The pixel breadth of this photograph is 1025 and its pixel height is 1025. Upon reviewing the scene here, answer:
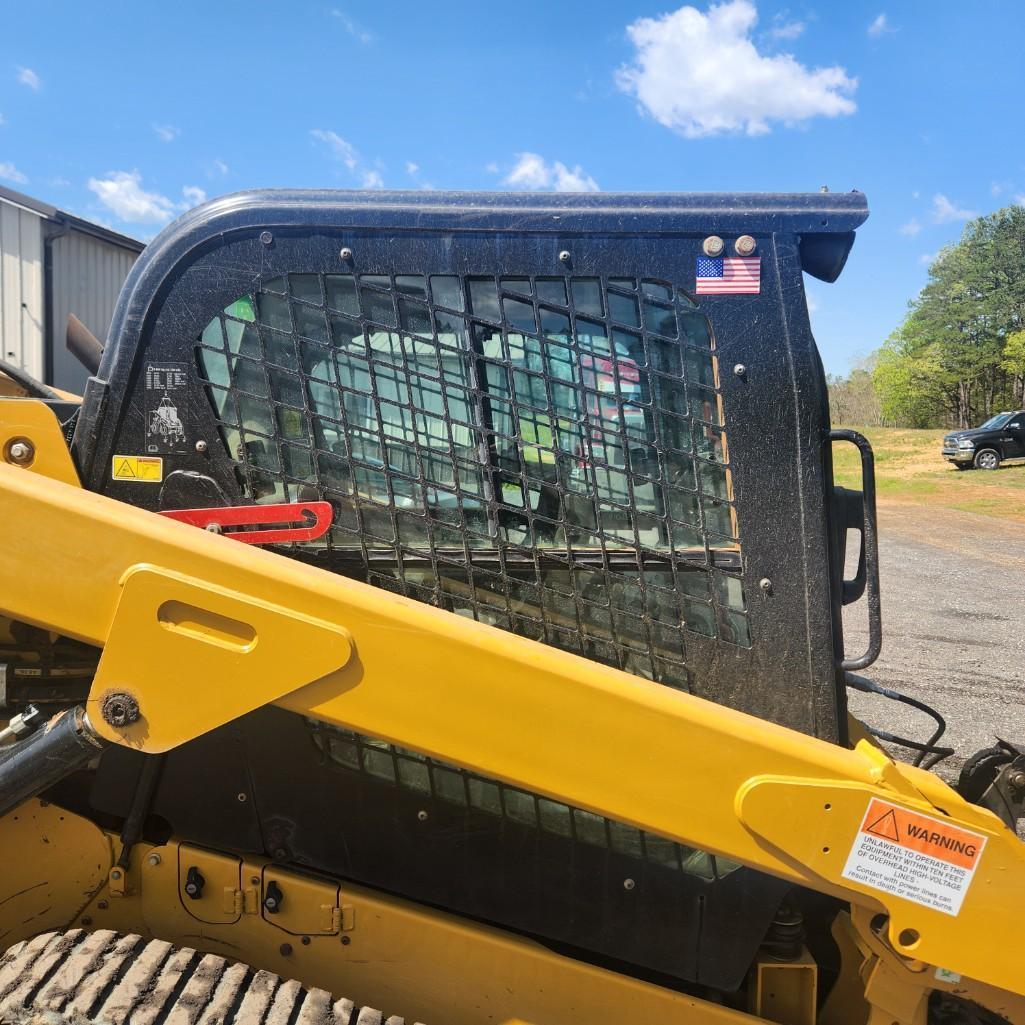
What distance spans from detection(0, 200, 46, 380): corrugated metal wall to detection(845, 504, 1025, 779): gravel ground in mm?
10366

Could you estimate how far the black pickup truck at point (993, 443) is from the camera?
21.5 m

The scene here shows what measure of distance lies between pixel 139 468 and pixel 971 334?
40712 millimetres

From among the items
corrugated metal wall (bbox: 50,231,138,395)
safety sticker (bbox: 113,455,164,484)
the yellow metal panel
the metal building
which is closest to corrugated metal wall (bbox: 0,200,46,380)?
the metal building

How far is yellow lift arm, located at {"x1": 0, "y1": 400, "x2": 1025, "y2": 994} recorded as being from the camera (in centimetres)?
141

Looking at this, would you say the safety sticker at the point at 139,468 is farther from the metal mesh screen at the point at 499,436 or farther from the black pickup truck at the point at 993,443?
the black pickup truck at the point at 993,443

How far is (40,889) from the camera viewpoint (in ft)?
5.83

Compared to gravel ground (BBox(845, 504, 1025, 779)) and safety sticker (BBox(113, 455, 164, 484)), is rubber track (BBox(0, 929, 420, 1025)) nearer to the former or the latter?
safety sticker (BBox(113, 455, 164, 484))

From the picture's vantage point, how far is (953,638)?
770cm

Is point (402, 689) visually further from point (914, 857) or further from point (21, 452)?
point (914, 857)

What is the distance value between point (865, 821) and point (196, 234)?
5.57 feet

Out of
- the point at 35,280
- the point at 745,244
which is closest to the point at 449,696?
the point at 745,244

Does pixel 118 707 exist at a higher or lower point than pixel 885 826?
higher

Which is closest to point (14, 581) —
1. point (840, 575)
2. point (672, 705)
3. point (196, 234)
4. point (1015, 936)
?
point (196, 234)

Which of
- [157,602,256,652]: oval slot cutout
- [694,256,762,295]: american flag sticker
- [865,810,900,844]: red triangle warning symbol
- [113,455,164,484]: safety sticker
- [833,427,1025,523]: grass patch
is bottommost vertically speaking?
[833,427,1025,523]: grass patch
